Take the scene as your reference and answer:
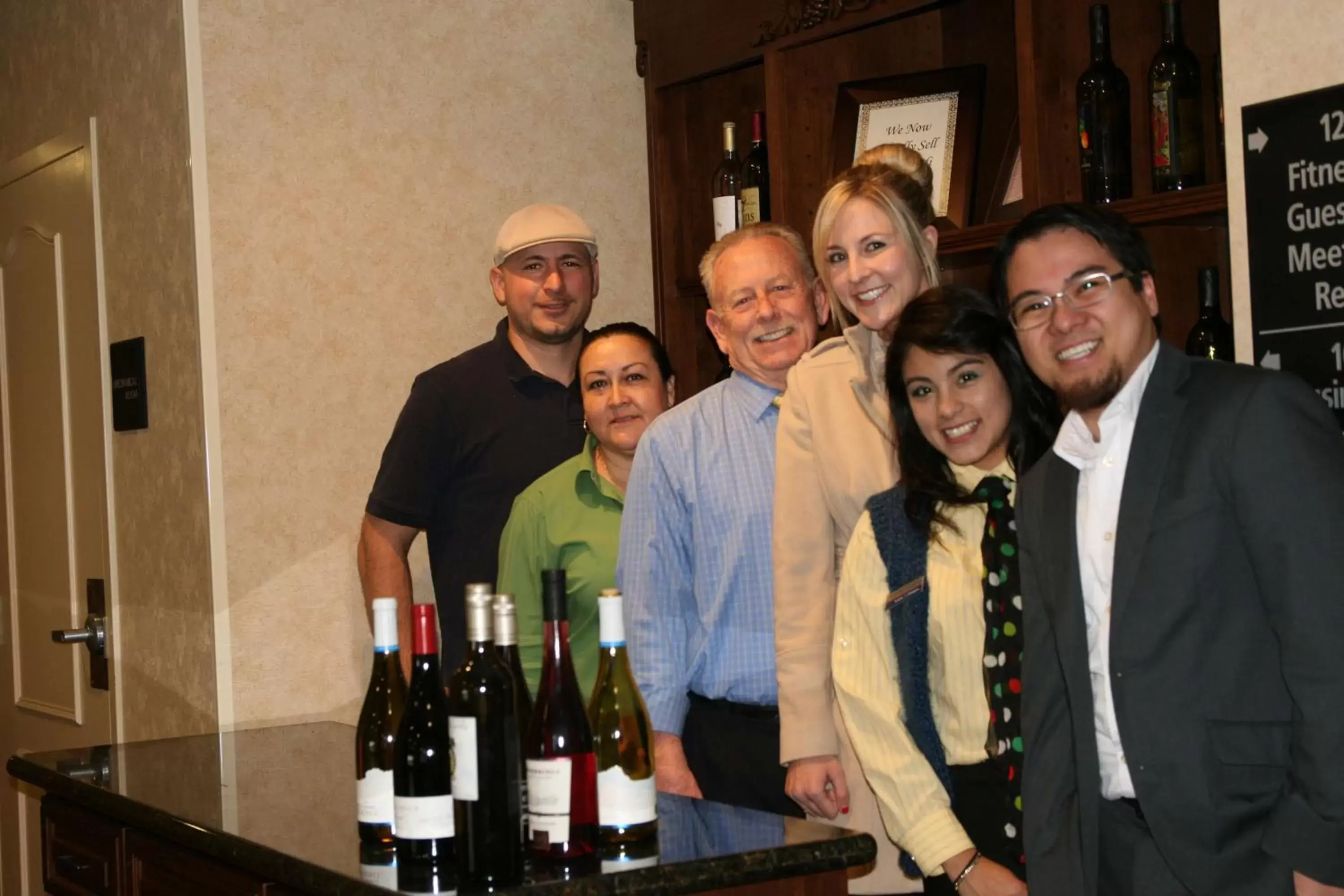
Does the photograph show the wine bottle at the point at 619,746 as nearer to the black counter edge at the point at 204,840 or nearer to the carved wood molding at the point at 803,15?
the black counter edge at the point at 204,840

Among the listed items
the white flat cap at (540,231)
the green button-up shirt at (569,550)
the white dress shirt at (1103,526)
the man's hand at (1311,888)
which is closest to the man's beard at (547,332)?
the white flat cap at (540,231)

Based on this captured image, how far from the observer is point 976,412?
2.07 metres

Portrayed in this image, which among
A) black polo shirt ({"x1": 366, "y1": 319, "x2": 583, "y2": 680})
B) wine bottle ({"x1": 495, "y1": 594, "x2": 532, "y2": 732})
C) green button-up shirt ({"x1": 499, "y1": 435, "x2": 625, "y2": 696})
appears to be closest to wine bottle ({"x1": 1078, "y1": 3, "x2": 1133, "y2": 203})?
green button-up shirt ({"x1": 499, "y1": 435, "x2": 625, "y2": 696})

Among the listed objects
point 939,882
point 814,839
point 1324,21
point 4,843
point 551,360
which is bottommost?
point 4,843

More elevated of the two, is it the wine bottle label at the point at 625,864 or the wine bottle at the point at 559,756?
the wine bottle at the point at 559,756

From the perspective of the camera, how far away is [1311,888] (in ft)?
5.44

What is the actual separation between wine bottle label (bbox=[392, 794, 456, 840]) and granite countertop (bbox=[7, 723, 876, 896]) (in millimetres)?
56

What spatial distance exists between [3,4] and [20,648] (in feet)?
6.02

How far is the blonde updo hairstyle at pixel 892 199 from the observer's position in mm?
2338

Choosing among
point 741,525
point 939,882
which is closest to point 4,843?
point 741,525

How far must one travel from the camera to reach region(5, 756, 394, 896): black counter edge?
1.58 m

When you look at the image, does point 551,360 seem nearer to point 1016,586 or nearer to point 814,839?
point 1016,586

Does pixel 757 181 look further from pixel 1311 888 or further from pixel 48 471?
pixel 1311 888

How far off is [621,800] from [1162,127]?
5.55 feet
